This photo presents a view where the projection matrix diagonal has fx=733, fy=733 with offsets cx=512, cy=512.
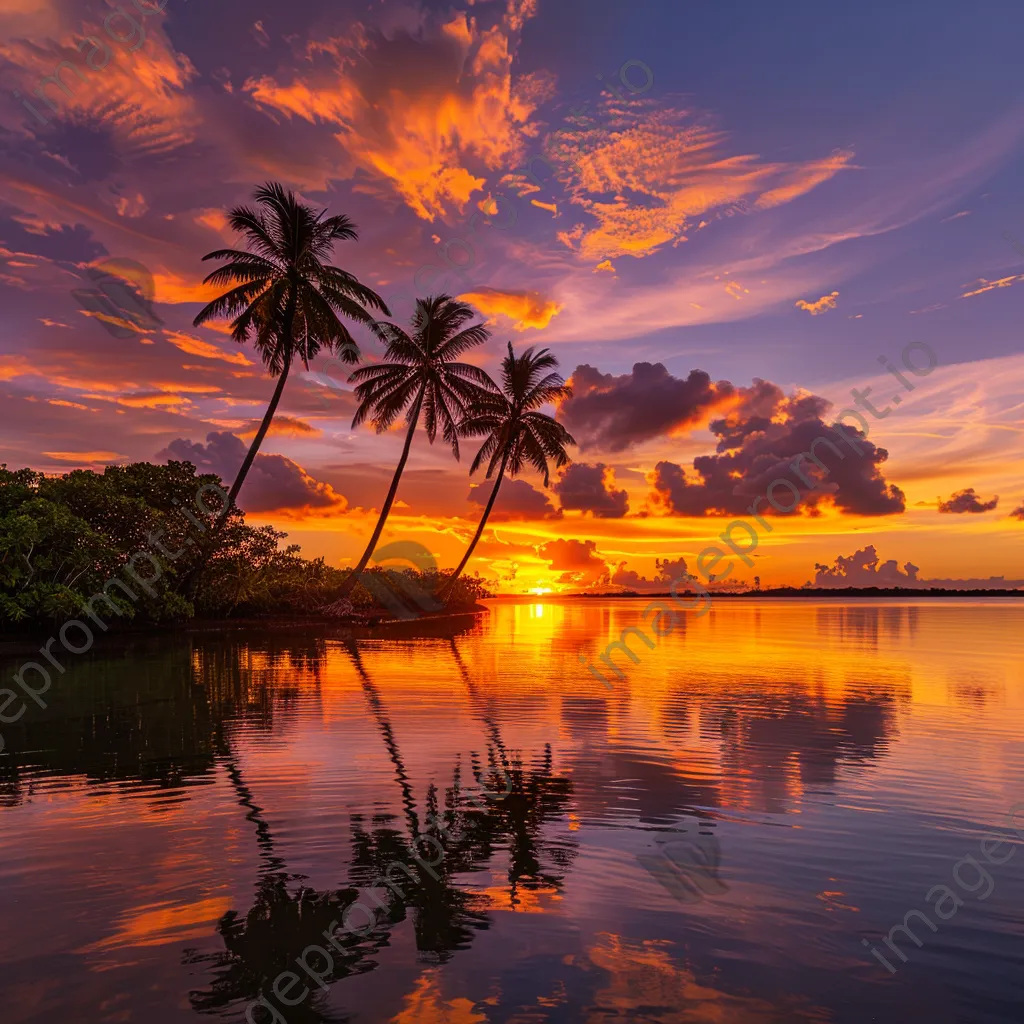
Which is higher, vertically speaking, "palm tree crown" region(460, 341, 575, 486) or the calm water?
"palm tree crown" region(460, 341, 575, 486)

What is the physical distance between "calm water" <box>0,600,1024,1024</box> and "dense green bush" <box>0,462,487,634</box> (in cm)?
1612

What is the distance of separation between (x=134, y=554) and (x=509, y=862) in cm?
3308

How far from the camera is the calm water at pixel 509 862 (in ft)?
15.1

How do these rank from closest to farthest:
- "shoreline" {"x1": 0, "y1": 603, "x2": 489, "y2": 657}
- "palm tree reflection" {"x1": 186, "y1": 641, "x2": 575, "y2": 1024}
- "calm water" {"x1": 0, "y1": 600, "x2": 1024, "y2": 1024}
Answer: "calm water" {"x1": 0, "y1": 600, "x2": 1024, "y2": 1024}, "palm tree reflection" {"x1": 186, "y1": 641, "x2": 575, "y2": 1024}, "shoreline" {"x1": 0, "y1": 603, "x2": 489, "y2": 657}

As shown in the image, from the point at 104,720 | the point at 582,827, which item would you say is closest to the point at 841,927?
the point at 582,827

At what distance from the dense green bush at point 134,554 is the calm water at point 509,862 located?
52.9 ft

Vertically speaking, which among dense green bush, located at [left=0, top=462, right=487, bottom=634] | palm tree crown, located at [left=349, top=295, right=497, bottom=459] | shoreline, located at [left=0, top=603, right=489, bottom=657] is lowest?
shoreline, located at [left=0, top=603, right=489, bottom=657]

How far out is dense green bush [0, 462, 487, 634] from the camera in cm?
2806

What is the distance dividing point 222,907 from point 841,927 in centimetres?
470

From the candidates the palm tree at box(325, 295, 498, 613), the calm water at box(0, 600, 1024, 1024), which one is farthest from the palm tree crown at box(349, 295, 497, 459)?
the calm water at box(0, 600, 1024, 1024)

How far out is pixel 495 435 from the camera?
1953 inches

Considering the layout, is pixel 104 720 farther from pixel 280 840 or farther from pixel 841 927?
pixel 841 927

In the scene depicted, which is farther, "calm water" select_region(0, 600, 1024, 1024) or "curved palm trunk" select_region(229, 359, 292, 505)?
"curved palm trunk" select_region(229, 359, 292, 505)

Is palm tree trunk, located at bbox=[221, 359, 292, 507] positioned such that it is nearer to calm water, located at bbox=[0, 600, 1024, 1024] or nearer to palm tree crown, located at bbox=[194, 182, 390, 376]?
palm tree crown, located at bbox=[194, 182, 390, 376]
